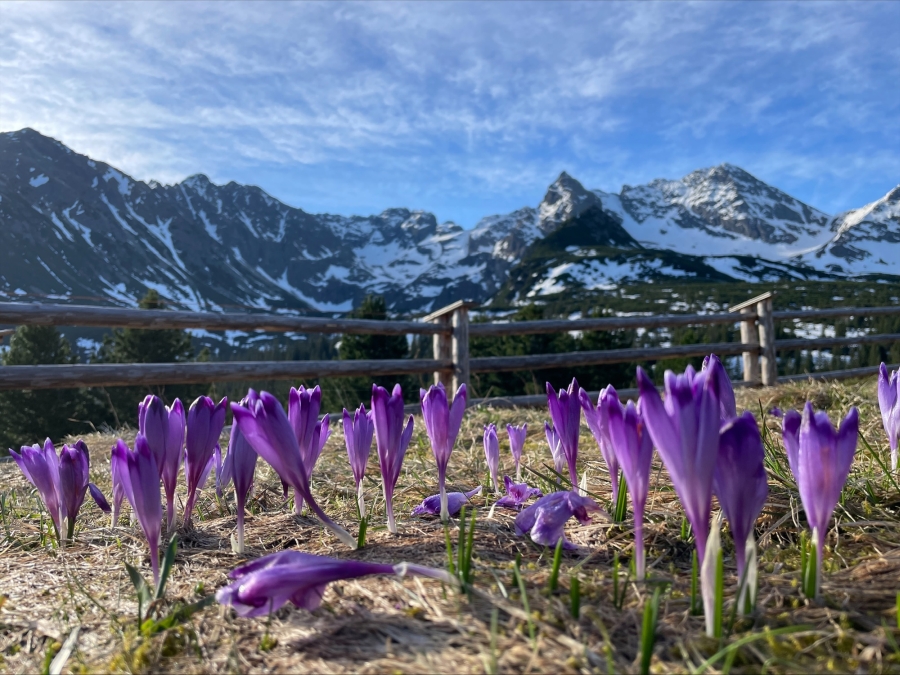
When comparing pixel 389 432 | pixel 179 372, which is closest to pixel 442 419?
pixel 389 432

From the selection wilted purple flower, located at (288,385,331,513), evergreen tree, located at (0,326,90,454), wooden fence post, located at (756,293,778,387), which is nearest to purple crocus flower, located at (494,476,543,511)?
wilted purple flower, located at (288,385,331,513)

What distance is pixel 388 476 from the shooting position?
1209 mm

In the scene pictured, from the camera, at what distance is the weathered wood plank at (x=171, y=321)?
398 cm

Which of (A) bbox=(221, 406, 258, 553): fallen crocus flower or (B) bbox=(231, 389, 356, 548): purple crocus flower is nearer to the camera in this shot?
(B) bbox=(231, 389, 356, 548): purple crocus flower

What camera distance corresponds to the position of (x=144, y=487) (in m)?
1.02

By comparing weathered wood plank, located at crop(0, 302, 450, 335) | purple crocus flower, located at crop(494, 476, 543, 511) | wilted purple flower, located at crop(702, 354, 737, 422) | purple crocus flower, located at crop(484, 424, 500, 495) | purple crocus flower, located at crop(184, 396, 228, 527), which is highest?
weathered wood plank, located at crop(0, 302, 450, 335)

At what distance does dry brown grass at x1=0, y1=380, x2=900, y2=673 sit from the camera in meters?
0.71

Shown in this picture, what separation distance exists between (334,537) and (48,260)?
662 feet

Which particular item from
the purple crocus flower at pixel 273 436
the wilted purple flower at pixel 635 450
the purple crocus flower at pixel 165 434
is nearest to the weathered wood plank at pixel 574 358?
the purple crocus flower at pixel 165 434

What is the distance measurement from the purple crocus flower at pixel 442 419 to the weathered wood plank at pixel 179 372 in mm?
3505

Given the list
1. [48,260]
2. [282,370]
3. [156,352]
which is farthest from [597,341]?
[48,260]

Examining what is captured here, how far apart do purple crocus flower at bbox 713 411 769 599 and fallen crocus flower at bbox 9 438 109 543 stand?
124 centimetres

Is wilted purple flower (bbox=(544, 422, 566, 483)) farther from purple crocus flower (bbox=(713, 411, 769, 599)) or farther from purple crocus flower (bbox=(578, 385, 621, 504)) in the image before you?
purple crocus flower (bbox=(713, 411, 769, 599))

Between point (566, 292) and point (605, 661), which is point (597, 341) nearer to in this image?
point (605, 661)
